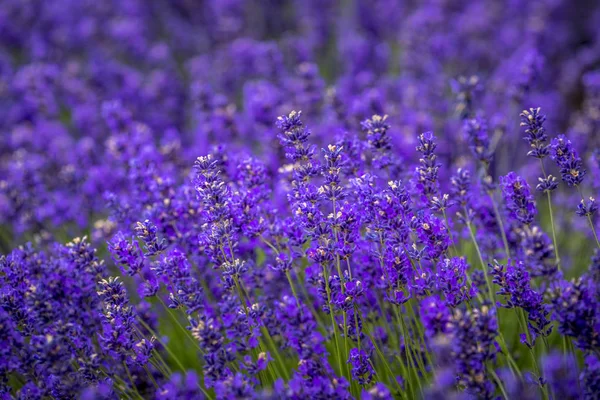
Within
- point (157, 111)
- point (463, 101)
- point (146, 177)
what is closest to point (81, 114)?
point (157, 111)

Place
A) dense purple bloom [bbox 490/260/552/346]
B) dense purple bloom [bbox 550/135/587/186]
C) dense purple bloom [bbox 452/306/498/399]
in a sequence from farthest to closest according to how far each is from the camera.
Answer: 1. dense purple bloom [bbox 550/135/587/186]
2. dense purple bloom [bbox 490/260/552/346]
3. dense purple bloom [bbox 452/306/498/399]

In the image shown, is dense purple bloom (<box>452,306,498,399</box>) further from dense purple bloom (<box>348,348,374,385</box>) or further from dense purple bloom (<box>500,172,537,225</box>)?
dense purple bloom (<box>500,172,537,225</box>)

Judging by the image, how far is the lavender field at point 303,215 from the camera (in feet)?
7.59

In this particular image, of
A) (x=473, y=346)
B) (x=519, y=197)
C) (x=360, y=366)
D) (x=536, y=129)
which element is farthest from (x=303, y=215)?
(x=536, y=129)

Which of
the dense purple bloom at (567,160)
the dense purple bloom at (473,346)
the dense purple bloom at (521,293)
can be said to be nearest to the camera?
the dense purple bloom at (473,346)

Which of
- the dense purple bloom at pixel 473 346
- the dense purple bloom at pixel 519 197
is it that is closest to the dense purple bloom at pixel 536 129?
the dense purple bloom at pixel 519 197

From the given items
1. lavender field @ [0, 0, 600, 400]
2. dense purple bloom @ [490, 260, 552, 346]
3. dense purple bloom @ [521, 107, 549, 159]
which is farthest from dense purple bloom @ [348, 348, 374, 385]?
dense purple bloom @ [521, 107, 549, 159]

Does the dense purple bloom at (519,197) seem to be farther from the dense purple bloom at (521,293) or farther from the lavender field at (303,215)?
the dense purple bloom at (521,293)

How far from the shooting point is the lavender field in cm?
231

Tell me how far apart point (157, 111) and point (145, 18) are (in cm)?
262

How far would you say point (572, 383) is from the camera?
2.16m

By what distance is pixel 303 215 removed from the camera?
2301 millimetres

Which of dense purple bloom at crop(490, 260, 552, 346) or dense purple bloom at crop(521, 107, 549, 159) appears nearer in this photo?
dense purple bloom at crop(490, 260, 552, 346)

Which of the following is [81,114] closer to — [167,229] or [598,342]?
[167,229]
